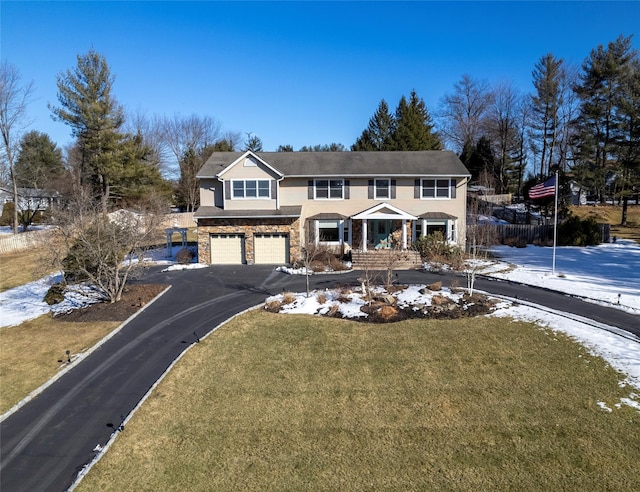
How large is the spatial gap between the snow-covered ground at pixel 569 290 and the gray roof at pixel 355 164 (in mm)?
7014

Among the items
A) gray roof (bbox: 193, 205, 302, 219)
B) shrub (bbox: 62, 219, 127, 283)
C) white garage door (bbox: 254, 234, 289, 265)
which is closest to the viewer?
shrub (bbox: 62, 219, 127, 283)

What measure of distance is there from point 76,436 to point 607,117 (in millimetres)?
47840

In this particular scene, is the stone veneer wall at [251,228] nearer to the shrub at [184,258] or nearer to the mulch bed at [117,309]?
the shrub at [184,258]

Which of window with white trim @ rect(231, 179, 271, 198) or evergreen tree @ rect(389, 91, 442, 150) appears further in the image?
evergreen tree @ rect(389, 91, 442, 150)

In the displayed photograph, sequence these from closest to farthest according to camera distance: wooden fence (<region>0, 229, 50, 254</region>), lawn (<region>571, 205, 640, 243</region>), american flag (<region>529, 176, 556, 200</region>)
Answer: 1. american flag (<region>529, 176, 556, 200</region>)
2. wooden fence (<region>0, 229, 50, 254</region>)
3. lawn (<region>571, 205, 640, 243</region>)

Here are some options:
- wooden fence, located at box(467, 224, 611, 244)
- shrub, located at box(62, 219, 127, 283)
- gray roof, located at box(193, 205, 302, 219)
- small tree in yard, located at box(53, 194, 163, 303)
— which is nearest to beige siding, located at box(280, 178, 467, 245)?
gray roof, located at box(193, 205, 302, 219)

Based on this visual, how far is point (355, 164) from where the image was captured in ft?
93.5

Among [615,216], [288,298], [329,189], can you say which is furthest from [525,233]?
[288,298]

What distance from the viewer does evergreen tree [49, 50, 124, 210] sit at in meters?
36.9

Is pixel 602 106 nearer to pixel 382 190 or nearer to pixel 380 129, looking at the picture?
pixel 380 129

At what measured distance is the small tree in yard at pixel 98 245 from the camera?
57.8 ft

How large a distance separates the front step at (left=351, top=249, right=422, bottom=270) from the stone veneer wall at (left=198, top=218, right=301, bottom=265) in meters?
3.80

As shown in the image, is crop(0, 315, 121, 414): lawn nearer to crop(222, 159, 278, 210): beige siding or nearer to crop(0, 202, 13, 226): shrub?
crop(222, 159, 278, 210): beige siding

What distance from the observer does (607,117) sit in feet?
129
